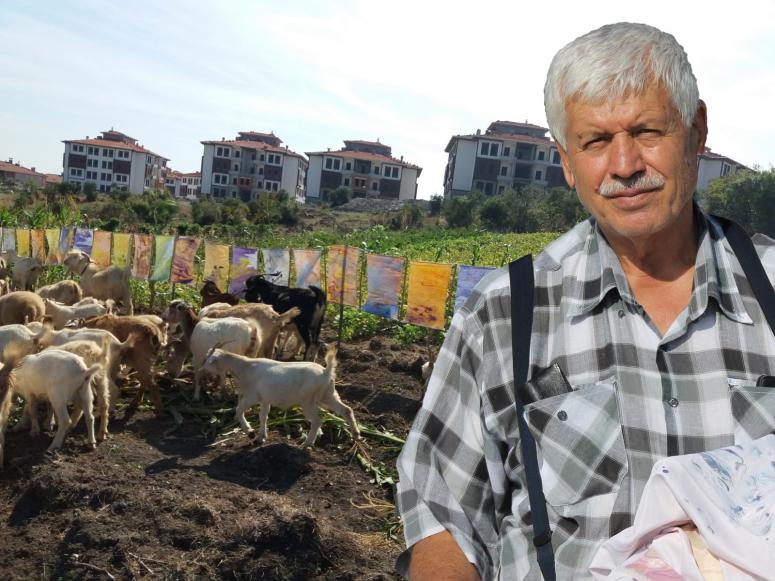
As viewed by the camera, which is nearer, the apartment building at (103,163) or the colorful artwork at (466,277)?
the colorful artwork at (466,277)

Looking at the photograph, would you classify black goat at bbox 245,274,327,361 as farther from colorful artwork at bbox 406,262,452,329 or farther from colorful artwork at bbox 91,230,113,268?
colorful artwork at bbox 91,230,113,268

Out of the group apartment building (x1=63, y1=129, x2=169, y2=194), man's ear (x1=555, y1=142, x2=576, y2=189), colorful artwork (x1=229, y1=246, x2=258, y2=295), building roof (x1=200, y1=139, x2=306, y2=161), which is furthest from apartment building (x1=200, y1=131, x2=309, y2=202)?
man's ear (x1=555, y1=142, x2=576, y2=189)

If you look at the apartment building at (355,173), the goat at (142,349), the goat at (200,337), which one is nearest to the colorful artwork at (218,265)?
the goat at (200,337)

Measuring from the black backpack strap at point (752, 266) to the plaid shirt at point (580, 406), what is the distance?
3 cm

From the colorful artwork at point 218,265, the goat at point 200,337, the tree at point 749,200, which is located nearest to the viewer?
the goat at point 200,337

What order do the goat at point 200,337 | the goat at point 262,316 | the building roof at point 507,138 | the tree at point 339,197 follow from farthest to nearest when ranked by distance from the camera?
the building roof at point 507,138 < the tree at point 339,197 < the goat at point 262,316 < the goat at point 200,337

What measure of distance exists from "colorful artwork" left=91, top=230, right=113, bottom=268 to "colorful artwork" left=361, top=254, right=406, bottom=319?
796 cm

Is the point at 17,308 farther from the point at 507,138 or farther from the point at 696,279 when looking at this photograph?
the point at 507,138

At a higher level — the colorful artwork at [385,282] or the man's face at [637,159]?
the man's face at [637,159]

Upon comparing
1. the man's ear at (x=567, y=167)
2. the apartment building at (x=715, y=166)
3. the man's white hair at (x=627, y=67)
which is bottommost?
the man's ear at (x=567, y=167)

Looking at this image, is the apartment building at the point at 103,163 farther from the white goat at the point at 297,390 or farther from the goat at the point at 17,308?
the white goat at the point at 297,390

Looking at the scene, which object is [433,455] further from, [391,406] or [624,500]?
[391,406]

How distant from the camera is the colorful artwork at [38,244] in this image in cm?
2069

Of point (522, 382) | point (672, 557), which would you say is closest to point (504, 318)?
point (522, 382)
